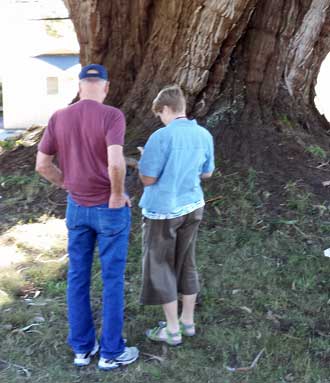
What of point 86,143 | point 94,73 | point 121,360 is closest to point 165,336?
point 121,360

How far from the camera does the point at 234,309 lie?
5.61m

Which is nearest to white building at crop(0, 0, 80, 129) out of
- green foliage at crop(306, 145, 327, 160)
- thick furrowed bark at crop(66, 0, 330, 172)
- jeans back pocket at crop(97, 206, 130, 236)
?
thick furrowed bark at crop(66, 0, 330, 172)

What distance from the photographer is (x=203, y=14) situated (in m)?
7.41

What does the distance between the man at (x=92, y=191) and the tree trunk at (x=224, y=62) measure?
3.23 meters

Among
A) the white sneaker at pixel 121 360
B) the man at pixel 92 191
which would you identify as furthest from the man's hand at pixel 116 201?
the white sneaker at pixel 121 360

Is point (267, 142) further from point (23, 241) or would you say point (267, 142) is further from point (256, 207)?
point (23, 241)

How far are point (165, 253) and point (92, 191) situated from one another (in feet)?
2.42

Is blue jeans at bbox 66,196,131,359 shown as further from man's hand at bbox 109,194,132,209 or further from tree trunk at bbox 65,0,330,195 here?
tree trunk at bbox 65,0,330,195

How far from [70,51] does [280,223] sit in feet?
67.8

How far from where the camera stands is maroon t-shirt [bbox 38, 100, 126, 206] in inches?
172

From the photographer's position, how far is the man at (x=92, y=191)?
4.38m

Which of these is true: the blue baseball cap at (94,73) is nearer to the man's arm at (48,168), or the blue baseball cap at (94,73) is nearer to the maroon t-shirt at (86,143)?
the maroon t-shirt at (86,143)

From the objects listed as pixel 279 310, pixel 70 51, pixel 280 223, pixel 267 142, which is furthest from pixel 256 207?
pixel 70 51

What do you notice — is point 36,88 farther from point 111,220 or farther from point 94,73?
point 111,220
